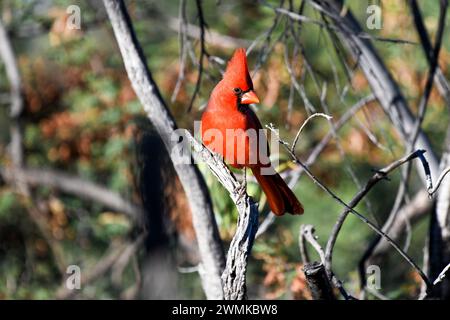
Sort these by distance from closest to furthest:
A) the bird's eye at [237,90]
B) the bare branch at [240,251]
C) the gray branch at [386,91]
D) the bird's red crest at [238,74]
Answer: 1. the bare branch at [240,251]
2. the bird's red crest at [238,74]
3. the bird's eye at [237,90]
4. the gray branch at [386,91]

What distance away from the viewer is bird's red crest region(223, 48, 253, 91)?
2969 millimetres

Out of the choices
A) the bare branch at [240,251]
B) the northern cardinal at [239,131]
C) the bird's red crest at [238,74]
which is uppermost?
the bird's red crest at [238,74]

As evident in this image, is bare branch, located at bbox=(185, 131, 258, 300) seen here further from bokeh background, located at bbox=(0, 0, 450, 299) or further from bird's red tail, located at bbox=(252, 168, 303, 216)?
bokeh background, located at bbox=(0, 0, 450, 299)

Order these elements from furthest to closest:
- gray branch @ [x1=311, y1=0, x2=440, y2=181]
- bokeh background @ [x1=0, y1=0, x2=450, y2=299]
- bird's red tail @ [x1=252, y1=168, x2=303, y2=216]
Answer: bokeh background @ [x1=0, y1=0, x2=450, y2=299], gray branch @ [x1=311, y1=0, x2=440, y2=181], bird's red tail @ [x1=252, y1=168, x2=303, y2=216]

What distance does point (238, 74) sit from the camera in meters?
3.02

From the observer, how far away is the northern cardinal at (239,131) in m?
3.07

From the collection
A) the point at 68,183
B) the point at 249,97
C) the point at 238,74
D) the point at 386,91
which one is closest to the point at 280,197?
the point at 249,97

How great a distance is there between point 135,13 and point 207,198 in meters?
3.02

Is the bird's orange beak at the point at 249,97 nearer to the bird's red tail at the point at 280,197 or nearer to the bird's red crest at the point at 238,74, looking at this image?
the bird's red crest at the point at 238,74

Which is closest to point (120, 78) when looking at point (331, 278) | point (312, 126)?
point (312, 126)

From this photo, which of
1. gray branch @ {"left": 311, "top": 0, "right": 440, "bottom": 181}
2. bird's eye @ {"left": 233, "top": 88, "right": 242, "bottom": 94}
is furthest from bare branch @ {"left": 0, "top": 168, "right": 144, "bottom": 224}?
bird's eye @ {"left": 233, "top": 88, "right": 242, "bottom": 94}

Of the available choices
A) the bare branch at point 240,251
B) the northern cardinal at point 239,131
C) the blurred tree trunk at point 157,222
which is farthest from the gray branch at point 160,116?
the blurred tree trunk at point 157,222

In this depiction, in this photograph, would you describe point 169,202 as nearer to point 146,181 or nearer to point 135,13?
point 146,181
